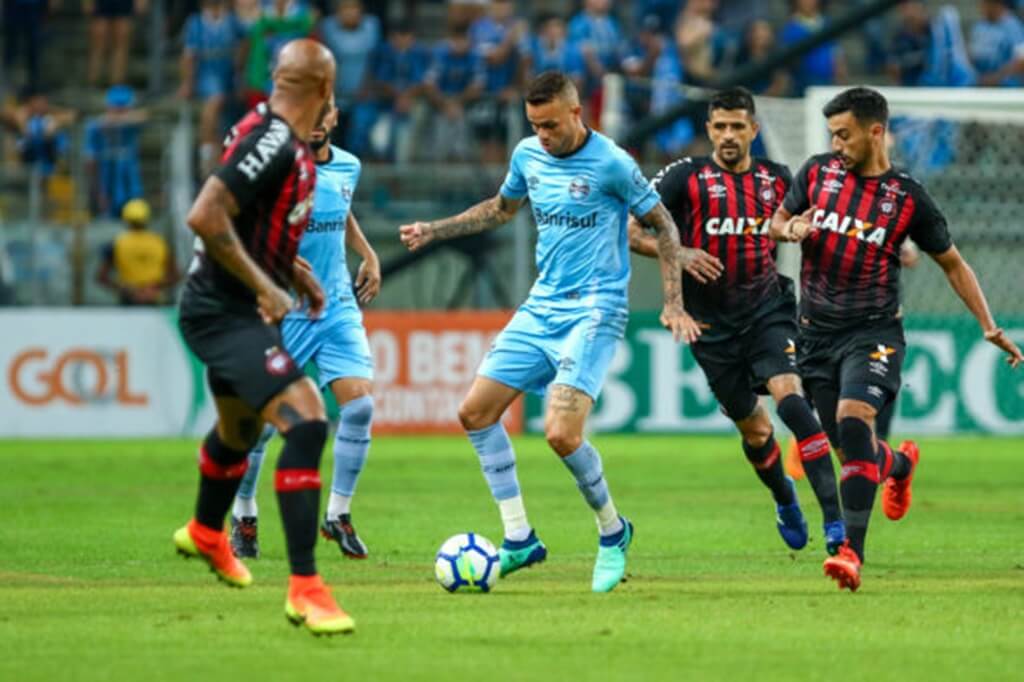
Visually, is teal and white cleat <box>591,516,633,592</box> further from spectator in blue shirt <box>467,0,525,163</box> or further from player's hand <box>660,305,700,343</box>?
spectator in blue shirt <box>467,0,525,163</box>

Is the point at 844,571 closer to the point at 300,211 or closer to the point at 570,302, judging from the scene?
the point at 570,302

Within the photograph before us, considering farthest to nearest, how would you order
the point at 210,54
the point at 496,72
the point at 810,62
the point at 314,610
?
the point at 810,62, the point at 210,54, the point at 496,72, the point at 314,610

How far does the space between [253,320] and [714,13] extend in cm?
1987

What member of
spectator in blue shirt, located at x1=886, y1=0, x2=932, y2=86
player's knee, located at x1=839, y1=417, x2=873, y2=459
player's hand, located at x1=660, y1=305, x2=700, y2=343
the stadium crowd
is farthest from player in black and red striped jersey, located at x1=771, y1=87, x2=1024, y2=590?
spectator in blue shirt, located at x1=886, y1=0, x2=932, y2=86

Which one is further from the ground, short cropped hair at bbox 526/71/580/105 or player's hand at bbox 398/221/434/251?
short cropped hair at bbox 526/71/580/105

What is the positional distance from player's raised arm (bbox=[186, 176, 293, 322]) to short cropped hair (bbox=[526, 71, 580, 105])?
88.0 inches

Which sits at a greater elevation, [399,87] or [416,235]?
[416,235]

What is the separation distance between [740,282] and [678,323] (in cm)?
211

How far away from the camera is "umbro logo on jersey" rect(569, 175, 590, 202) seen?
394 inches

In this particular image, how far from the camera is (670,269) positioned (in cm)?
1008

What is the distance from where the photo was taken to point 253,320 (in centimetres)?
837

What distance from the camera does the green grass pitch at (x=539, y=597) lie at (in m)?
7.30

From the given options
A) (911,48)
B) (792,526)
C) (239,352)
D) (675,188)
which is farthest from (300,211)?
(911,48)

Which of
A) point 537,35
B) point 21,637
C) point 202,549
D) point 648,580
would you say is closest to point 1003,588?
point 648,580
